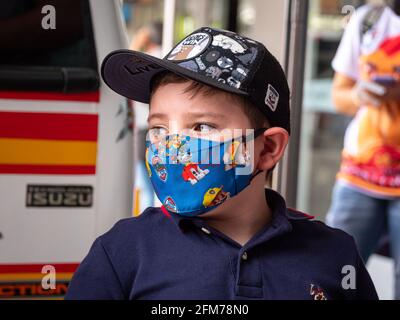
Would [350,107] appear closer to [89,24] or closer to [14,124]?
[89,24]

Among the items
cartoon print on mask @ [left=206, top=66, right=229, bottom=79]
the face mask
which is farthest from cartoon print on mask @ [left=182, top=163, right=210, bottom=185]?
cartoon print on mask @ [left=206, top=66, right=229, bottom=79]

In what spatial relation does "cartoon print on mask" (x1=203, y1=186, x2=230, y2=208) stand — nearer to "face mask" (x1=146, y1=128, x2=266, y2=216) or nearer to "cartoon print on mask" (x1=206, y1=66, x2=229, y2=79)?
"face mask" (x1=146, y1=128, x2=266, y2=216)

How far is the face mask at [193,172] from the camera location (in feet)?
6.31

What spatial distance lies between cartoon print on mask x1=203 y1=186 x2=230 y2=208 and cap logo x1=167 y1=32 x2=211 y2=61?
1.09 ft

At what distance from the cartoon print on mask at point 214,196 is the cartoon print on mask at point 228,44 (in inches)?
13.7

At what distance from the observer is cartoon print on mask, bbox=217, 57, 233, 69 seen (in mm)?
1969

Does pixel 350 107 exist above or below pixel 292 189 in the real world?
above

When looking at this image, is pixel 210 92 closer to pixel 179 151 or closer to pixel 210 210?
pixel 179 151

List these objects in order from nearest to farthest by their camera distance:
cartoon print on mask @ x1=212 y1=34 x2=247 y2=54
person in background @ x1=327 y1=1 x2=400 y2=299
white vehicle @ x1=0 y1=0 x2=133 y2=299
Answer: cartoon print on mask @ x1=212 y1=34 x2=247 y2=54, white vehicle @ x1=0 y1=0 x2=133 y2=299, person in background @ x1=327 y1=1 x2=400 y2=299

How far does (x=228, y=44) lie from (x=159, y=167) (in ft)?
1.16

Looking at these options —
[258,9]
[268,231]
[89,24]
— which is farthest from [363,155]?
[268,231]

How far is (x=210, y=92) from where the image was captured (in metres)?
1.96

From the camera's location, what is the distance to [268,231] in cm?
202
